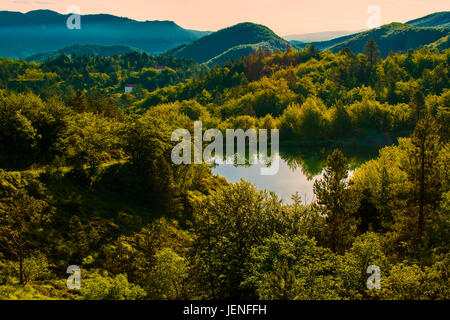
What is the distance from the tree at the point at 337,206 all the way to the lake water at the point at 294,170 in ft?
60.1

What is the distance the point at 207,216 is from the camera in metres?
25.0

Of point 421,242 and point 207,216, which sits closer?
point 207,216

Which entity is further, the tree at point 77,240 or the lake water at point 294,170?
the lake water at point 294,170

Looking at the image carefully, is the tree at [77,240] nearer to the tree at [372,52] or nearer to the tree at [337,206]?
the tree at [337,206]

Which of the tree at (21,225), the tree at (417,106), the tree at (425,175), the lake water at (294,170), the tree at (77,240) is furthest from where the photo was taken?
the tree at (417,106)

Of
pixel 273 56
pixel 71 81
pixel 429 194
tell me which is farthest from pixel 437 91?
pixel 71 81

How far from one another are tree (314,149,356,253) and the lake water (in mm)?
18330

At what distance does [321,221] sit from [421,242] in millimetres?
7221

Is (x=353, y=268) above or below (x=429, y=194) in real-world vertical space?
below

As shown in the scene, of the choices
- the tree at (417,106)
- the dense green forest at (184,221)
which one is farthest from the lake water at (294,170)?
the tree at (417,106)

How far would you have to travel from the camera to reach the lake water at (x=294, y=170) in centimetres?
6071
